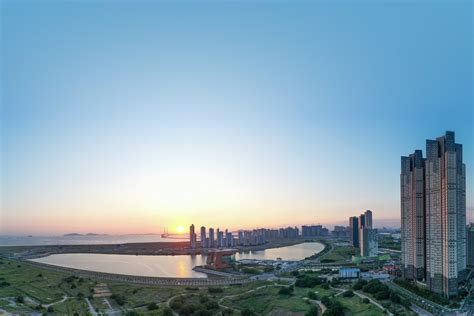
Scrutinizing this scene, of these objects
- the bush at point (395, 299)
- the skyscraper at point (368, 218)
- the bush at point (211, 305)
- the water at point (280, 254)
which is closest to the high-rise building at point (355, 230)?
the skyscraper at point (368, 218)

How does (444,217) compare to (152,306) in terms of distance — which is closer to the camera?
(152,306)

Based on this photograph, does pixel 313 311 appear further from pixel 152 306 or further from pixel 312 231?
pixel 312 231

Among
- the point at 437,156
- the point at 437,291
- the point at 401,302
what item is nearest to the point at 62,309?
the point at 401,302

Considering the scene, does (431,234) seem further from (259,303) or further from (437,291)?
(259,303)

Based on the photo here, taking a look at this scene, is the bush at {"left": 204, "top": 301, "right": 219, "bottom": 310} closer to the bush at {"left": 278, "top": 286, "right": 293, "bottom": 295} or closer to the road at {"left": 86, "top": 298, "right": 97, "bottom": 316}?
the bush at {"left": 278, "top": 286, "right": 293, "bottom": 295}

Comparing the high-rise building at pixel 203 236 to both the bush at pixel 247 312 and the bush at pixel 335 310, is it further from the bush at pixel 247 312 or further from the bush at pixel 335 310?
the bush at pixel 335 310

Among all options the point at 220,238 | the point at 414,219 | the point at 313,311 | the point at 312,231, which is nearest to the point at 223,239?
the point at 220,238

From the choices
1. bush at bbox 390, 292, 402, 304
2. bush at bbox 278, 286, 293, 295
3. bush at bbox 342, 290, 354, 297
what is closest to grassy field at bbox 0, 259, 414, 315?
bush at bbox 278, 286, 293, 295
